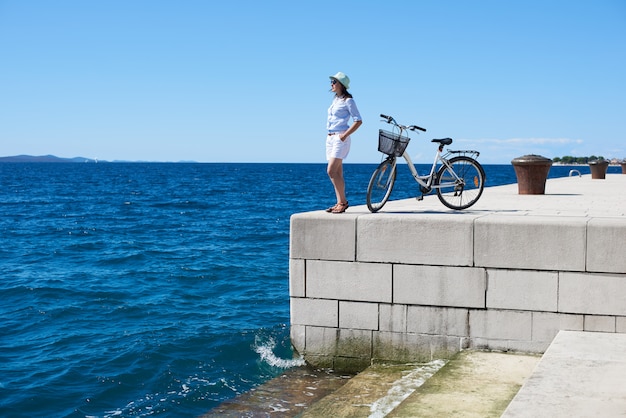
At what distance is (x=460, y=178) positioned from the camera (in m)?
9.58

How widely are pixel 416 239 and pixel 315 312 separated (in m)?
1.51

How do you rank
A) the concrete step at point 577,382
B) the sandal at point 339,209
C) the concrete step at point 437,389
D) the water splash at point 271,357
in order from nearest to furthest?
the concrete step at point 577,382, the concrete step at point 437,389, the water splash at point 271,357, the sandal at point 339,209

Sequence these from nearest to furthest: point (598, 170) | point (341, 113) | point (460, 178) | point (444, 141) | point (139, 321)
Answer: point (341, 113)
point (444, 141)
point (460, 178)
point (139, 321)
point (598, 170)

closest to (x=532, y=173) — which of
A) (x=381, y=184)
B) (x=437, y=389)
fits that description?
(x=381, y=184)

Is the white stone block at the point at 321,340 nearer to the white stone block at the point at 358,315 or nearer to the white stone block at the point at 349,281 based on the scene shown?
the white stone block at the point at 358,315

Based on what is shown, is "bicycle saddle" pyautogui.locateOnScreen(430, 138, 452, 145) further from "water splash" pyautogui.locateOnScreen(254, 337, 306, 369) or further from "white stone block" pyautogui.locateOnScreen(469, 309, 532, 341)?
"water splash" pyautogui.locateOnScreen(254, 337, 306, 369)

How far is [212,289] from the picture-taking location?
657 inches

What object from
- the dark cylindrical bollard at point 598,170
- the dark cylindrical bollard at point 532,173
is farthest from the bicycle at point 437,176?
the dark cylindrical bollard at point 598,170

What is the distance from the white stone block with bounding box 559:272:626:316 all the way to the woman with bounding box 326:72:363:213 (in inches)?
110

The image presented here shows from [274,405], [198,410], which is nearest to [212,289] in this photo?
[198,410]

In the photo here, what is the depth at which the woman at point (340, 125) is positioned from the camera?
8.63m

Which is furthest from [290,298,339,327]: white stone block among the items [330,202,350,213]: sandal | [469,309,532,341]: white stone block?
[469,309,532,341]: white stone block

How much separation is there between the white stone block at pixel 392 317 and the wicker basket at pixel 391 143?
2.01 metres

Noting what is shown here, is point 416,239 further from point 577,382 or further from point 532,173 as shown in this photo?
point 532,173
